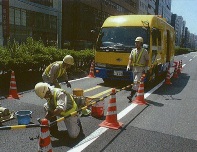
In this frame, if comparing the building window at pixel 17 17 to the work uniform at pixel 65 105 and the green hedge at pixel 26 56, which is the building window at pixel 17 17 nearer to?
the green hedge at pixel 26 56

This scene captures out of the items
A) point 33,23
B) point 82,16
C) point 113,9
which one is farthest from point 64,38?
point 113,9

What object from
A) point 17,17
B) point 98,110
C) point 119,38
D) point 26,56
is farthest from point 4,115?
point 17,17

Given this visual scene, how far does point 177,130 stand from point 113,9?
54.4m

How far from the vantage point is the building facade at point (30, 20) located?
23.8 meters

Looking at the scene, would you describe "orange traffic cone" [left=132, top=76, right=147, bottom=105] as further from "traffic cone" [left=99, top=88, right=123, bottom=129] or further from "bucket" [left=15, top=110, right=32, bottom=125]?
"bucket" [left=15, top=110, right=32, bottom=125]

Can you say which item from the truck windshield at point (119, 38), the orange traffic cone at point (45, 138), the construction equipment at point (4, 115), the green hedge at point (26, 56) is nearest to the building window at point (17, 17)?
the green hedge at point (26, 56)

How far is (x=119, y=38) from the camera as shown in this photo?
37.2ft

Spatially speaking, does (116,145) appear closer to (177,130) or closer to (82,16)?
(177,130)

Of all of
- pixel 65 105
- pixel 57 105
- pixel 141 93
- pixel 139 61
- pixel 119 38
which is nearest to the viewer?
pixel 57 105

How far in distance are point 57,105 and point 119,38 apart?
279 inches

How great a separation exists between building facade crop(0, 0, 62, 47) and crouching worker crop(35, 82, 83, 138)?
19942mm

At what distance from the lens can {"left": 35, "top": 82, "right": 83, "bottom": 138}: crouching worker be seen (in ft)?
15.0

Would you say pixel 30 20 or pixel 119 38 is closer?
pixel 119 38

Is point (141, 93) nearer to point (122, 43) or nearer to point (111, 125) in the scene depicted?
point (111, 125)
